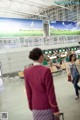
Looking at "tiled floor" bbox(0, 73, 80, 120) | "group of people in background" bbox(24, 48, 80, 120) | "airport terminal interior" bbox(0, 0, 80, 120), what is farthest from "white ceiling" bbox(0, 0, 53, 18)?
"group of people in background" bbox(24, 48, 80, 120)

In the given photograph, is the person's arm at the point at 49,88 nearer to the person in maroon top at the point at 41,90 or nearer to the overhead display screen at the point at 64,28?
the person in maroon top at the point at 41,90

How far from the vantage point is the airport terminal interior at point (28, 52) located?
7.72m

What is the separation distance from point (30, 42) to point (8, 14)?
48.6ft

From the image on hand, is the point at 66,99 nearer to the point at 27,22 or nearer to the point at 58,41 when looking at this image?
the point at 27,22

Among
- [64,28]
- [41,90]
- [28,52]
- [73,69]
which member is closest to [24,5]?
[64,28]

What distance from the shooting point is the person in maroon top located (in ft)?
10.8

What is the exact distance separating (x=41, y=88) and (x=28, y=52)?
15577 mm

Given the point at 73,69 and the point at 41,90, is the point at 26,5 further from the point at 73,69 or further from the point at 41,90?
the point at 41,90

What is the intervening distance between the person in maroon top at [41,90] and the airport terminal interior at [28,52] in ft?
9.31

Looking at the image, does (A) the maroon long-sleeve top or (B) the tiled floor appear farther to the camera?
(B) the tiled floor

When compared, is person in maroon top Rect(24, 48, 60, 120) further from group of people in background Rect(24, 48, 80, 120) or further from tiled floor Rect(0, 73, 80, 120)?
tiled floor Rect(0, 73, 80, 120)

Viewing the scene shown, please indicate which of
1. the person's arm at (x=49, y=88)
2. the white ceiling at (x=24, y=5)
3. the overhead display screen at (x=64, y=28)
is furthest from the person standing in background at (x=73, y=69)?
the white ceiling at (x=24, y=5)

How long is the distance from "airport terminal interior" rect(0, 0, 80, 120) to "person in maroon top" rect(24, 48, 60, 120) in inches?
112

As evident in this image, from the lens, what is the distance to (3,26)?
1456cm
